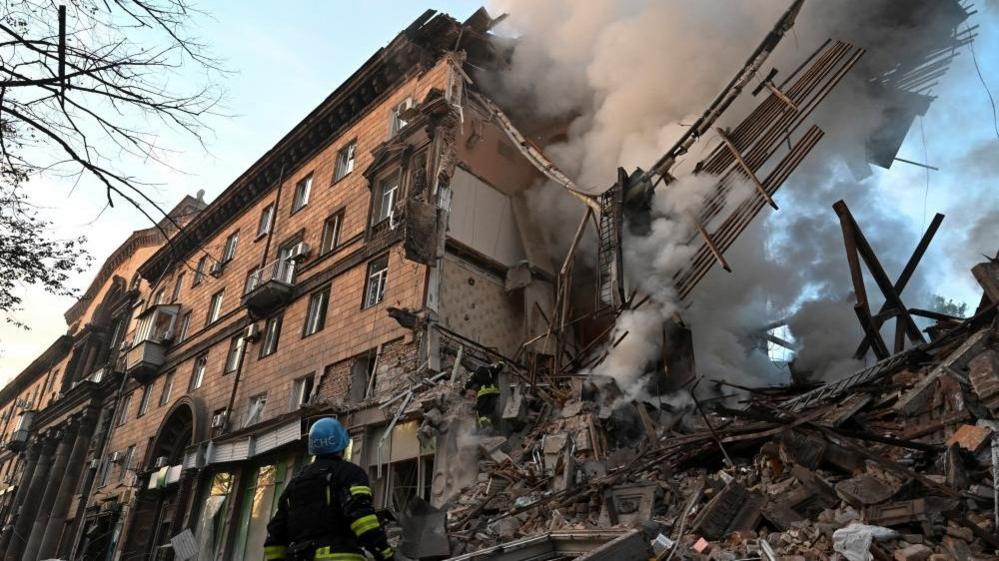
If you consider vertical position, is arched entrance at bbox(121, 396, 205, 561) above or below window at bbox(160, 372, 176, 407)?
below

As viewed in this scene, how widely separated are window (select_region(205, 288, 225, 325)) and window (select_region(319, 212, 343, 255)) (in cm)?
614

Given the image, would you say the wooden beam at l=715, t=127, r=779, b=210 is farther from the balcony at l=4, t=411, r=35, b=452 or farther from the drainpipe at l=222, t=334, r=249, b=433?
the balcony at l=4, t=411, r=35, b=452

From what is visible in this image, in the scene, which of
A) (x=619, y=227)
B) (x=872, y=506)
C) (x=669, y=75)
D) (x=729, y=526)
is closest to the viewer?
(x=872, y=506)

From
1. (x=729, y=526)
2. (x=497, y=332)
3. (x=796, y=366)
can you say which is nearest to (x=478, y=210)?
(x=497, y=332)

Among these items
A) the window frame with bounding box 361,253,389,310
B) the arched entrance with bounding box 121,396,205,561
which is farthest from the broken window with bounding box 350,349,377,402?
the arched entrance with bounding box 121,396,205,561

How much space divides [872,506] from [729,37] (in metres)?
11.9

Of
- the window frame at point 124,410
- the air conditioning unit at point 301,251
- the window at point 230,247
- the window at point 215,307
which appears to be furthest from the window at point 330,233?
the window frame at point 124,410

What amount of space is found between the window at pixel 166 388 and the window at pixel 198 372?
66.6 inches

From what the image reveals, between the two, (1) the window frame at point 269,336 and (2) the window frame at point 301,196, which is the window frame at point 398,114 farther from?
(1) the window frame at point 269,336

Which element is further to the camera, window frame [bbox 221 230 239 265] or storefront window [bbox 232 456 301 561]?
window frame [bbox 221 230 239 265]

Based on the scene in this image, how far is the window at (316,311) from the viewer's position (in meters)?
15.8

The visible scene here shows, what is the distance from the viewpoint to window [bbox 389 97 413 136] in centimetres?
1672

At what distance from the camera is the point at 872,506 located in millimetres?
4848

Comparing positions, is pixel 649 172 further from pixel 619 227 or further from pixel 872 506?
pixel 872 506
